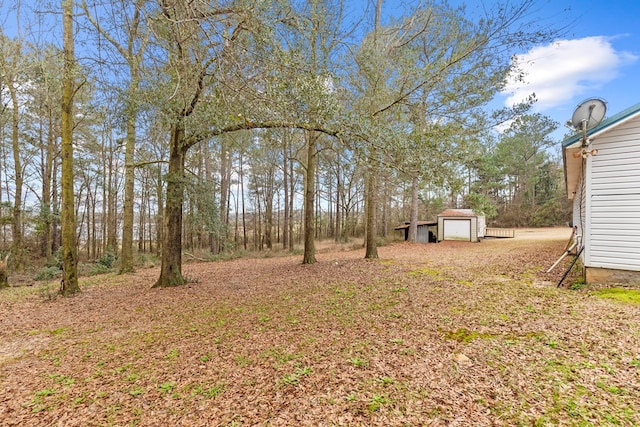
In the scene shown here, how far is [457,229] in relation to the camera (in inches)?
696

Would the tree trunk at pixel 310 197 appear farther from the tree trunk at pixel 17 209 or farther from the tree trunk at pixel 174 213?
the tree trunk at pixel 17 209

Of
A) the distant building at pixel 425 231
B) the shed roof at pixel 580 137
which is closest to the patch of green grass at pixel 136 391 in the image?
the shed roof at pixel 580 137

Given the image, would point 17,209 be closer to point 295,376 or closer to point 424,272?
point 295,376

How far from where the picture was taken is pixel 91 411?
2.43 metres

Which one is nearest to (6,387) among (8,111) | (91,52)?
(91,52)

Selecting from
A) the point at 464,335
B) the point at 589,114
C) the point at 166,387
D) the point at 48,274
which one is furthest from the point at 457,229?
the point at 48,274

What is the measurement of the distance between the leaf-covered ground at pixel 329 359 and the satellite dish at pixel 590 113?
140 inches

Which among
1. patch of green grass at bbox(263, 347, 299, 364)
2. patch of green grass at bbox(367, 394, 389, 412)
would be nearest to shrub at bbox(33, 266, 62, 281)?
patch of green grass at bbox(263, 347, 299, 364)

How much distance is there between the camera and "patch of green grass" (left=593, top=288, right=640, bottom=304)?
4.79 m

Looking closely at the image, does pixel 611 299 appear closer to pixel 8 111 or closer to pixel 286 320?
pixel 286 320

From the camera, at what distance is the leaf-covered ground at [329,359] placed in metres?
2.33

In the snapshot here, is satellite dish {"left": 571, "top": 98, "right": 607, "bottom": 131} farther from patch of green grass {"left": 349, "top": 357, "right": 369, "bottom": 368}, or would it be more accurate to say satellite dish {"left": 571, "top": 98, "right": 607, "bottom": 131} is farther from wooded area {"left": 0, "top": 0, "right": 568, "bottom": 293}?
patch of green grass {"left": 349, "top": 357, "right": 369, "bottom": 368}

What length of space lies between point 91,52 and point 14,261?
11.3 meters

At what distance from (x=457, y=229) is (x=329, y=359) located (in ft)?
56.0
